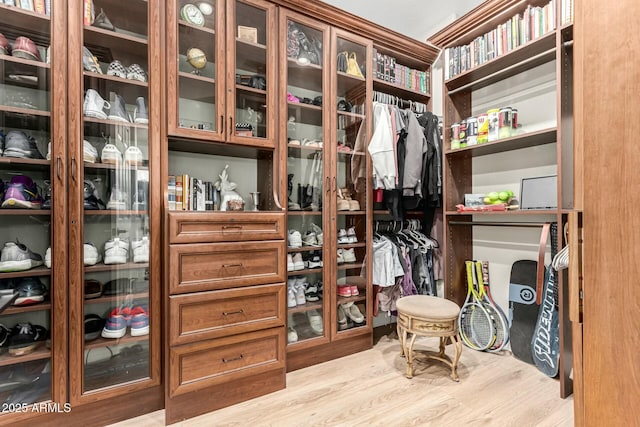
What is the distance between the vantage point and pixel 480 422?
59.8 inches

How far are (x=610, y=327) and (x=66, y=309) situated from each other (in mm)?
1969

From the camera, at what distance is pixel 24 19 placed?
145 cm

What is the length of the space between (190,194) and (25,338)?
1.04 metres

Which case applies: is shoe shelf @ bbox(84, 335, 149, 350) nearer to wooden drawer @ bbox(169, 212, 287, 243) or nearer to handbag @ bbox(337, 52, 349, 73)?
wooden drawer @ bbox(169, 212, 287, 243)

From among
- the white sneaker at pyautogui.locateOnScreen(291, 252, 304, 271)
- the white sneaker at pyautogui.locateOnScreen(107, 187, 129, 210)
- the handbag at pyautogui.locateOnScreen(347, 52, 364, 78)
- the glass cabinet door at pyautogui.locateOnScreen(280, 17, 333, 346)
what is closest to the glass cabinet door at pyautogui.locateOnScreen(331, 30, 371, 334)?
the handbag at pyautogui.locateOnScreen(347, 52, 364, 78)

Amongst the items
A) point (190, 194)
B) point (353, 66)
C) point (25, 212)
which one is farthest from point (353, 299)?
point (25, 212)

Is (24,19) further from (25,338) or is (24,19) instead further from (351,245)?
(351,245)

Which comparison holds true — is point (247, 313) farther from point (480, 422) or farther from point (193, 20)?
point (193, 20)

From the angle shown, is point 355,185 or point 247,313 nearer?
point 247,313

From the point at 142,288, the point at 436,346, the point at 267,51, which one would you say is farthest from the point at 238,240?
the point at 436,346

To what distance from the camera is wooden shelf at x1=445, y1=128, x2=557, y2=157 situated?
6.40 ft

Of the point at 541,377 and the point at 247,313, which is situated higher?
the point at 247,313

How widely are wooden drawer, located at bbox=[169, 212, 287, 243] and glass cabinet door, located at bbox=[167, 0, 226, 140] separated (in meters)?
0.49

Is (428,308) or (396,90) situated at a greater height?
(396,90)
